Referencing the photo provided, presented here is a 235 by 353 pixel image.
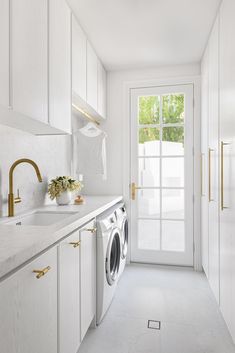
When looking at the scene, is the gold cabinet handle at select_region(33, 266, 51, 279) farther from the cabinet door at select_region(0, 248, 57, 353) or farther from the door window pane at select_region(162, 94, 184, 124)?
the door window pane at select_region(162, 94, 184, 124)

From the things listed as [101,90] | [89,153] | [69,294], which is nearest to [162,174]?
[89,153]

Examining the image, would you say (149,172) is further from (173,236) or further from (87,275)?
(87,275)

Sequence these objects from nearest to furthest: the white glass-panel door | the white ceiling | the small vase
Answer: the white ceiling
the small vase
the white glass-panel door

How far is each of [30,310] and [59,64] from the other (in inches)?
64.5

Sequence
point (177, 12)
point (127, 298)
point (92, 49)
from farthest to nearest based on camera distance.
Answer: point (92, 49), point (127, 298), point (177, 12)

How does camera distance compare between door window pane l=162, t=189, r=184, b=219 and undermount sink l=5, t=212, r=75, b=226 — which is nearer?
undermount sink l=5, t=212, r=75, b=226

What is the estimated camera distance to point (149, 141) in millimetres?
3252

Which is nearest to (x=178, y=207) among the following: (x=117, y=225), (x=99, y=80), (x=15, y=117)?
(x=117, y=225)

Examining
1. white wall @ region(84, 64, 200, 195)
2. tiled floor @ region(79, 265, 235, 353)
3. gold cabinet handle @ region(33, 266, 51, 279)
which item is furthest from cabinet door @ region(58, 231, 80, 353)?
white wall @ region(84, 64, 200, 195)

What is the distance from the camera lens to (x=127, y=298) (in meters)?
2.38

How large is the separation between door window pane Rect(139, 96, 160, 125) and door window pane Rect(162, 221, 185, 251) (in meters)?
1.33

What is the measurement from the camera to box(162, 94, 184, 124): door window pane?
317cm

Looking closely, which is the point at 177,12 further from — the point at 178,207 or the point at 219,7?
the point at 178,207

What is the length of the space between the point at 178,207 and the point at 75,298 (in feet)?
6.61
